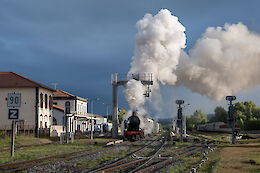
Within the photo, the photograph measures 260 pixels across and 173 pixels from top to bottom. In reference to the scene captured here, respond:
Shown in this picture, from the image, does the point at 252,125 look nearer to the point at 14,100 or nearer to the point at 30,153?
the point at 30,153

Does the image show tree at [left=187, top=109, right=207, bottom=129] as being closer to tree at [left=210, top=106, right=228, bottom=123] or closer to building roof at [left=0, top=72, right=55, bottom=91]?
tree at [left=210, top=106, right=228, bottom=123]

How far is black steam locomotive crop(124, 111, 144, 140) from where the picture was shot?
36.9 meters

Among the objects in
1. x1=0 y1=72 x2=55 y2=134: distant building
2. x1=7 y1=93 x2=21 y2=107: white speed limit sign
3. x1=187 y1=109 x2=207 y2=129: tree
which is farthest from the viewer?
x1=187 y1=109 x2=207 y2=129: tree

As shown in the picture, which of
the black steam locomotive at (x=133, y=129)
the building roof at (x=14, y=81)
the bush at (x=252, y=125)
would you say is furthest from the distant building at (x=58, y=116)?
the bush at (x=252, y=125)

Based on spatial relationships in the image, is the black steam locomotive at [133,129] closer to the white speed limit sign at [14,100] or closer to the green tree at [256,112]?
the white speed limit sign at [14,100]

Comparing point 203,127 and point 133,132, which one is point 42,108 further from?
point 203,127

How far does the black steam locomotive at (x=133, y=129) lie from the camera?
3688 cm

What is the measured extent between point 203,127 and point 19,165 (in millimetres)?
96207

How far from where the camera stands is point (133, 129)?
1469 inches

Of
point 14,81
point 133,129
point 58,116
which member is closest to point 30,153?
point 133,129

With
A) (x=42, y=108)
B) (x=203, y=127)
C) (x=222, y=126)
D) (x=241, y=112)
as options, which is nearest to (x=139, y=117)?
(x=42, y=108)

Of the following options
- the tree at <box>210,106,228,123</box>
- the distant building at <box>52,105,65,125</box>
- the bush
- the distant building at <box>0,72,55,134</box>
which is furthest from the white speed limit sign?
the tree at <box>210,106,228,123</box>

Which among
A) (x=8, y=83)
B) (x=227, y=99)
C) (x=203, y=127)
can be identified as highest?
(x=8, y=83)

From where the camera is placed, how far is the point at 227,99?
3316 centimetres
